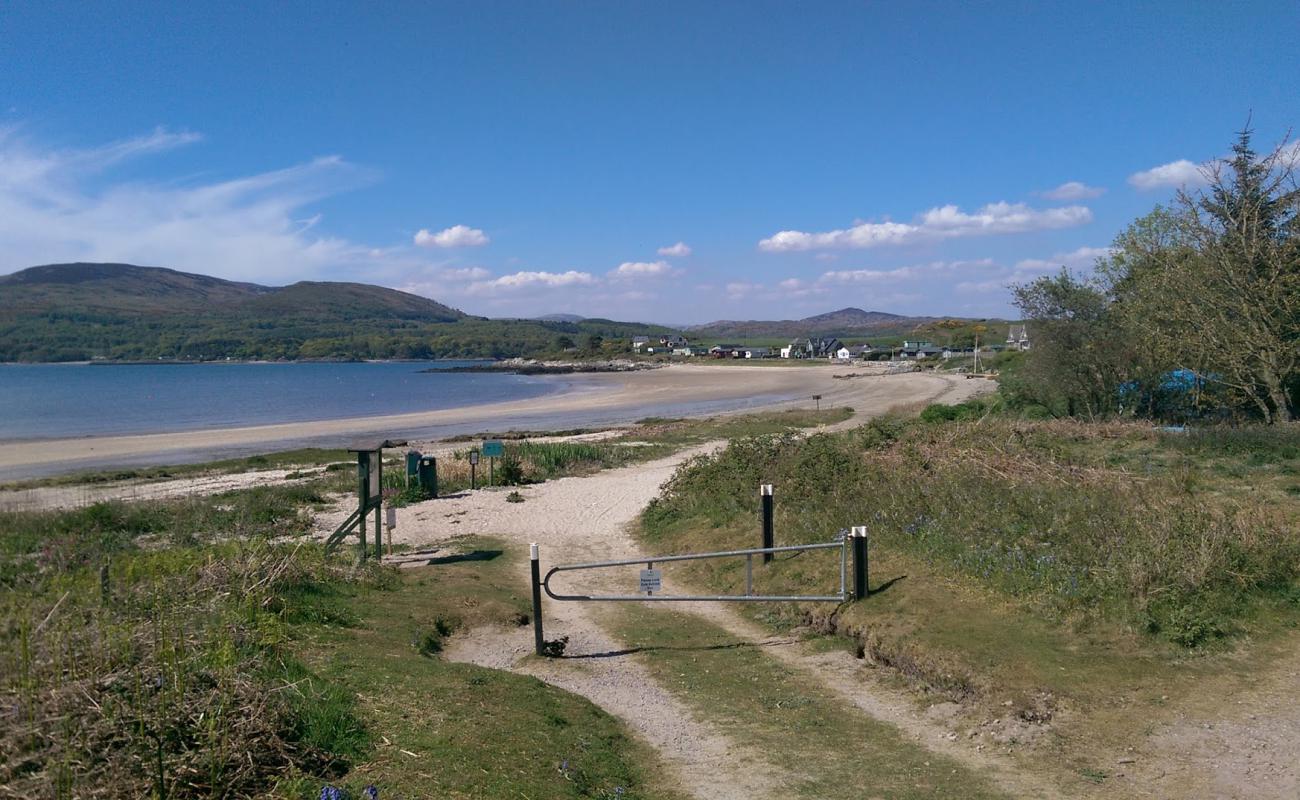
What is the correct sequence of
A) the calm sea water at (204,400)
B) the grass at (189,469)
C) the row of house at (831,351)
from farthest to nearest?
1. the row of house at (831,351)
2. the calm sea water at (204,400)
3. the grass at (189,469)

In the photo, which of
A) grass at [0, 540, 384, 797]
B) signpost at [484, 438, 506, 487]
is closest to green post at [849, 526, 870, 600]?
grass at [0, 540, 384, 797]

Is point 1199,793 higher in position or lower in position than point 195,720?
lower

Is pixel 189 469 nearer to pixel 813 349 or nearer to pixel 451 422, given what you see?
pixel 451 422

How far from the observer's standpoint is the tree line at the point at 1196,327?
2016 centimetres

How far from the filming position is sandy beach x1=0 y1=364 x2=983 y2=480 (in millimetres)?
39312

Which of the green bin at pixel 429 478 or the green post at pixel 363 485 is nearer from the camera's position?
the green post at pixel 363 485

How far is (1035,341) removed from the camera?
2634cm

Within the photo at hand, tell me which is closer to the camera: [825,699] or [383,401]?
[825,699]

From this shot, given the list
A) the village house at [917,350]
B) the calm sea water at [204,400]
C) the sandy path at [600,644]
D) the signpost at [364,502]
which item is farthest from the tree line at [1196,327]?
the village house at [917,350]

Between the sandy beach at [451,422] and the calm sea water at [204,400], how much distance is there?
5.29 meters

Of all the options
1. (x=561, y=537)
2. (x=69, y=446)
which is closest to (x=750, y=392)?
(x=69, y=446)

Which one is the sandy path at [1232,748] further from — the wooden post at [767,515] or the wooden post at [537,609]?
the wooden post at [767,515]

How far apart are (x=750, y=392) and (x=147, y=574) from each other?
74632mm

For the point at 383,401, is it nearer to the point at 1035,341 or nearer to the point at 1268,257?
the point at 1035,341
